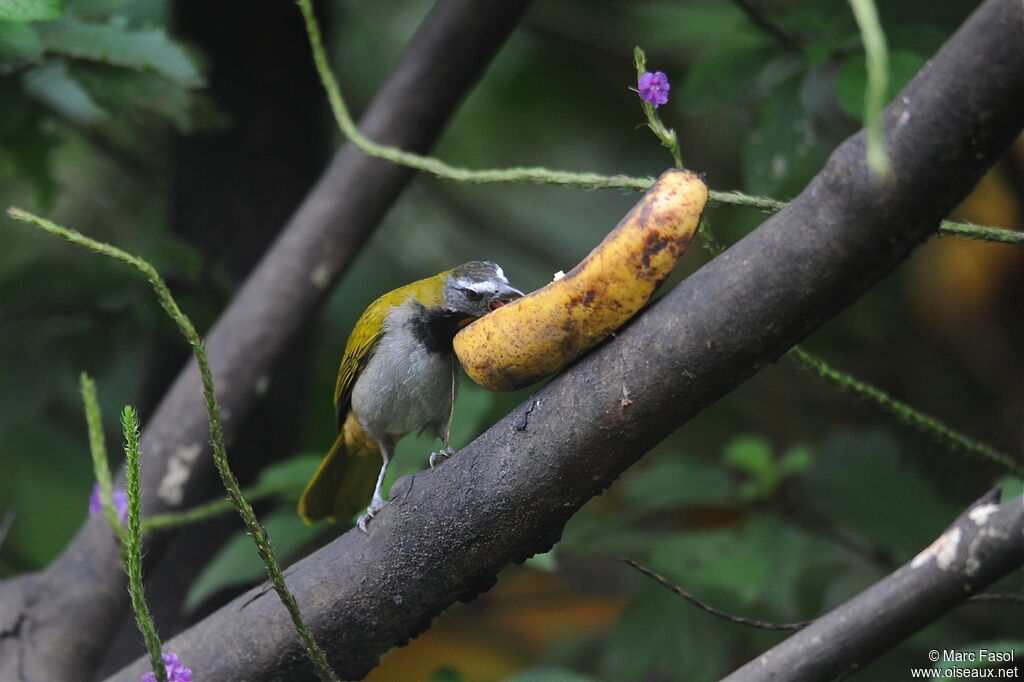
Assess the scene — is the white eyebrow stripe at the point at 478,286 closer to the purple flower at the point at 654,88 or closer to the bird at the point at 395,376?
the bird at the point at 395,376

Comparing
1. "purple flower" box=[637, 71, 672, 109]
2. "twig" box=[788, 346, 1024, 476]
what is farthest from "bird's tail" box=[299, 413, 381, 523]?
"purple flower" box=[637, 71, 672, 109]

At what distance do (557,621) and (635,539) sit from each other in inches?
87.0

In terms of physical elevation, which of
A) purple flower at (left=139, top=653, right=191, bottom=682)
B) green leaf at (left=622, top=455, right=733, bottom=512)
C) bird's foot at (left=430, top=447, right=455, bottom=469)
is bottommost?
purple flower at (left=139, top=653, right=191, bottom=682)

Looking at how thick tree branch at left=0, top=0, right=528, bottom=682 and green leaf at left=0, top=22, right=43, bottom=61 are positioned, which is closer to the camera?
green leaf at left=0, top=22, right=43, bottom=61

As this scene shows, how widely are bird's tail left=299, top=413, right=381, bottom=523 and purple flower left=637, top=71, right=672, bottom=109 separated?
165 cm

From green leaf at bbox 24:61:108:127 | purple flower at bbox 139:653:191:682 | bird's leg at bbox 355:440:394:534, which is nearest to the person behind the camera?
purple flower at bbox 139:653:191:682

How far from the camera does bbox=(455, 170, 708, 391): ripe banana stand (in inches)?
66.5

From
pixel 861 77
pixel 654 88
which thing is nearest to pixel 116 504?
pixel 654 88

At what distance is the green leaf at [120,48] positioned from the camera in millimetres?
2699

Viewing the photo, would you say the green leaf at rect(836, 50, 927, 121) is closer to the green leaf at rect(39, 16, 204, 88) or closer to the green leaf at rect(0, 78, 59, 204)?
the green leaf at rect(39, 16, 204, 88)

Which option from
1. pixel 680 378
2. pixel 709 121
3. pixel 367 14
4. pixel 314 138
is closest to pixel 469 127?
pixel 367 14

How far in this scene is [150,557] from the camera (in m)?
3.13

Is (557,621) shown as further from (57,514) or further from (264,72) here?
(264,72)

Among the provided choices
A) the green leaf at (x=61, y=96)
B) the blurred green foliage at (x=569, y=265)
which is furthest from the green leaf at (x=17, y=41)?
the green leaf at (x=61, y=96)
